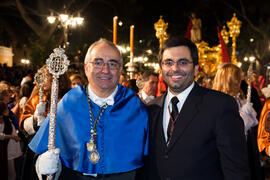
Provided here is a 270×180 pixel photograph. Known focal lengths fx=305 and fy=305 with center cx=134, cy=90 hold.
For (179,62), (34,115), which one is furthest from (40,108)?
(179,62)

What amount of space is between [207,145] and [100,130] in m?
0.97

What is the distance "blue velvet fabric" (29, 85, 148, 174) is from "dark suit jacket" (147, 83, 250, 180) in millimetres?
326

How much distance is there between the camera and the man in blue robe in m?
2.75

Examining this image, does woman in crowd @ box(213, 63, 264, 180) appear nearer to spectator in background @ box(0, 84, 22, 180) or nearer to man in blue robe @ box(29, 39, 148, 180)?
man in blue robe @ box(29, 39, 148, 180)

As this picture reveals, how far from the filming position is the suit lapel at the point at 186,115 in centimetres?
247

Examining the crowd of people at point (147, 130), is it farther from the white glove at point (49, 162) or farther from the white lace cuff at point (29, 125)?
the white lace cuff at point (29, 125)

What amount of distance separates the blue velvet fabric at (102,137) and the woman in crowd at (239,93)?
217 cm

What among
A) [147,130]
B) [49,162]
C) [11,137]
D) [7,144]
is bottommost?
[7,144]

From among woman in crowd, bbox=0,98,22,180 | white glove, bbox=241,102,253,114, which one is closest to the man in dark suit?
white glove, bbox=241,102,253,114

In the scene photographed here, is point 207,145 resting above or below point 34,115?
below

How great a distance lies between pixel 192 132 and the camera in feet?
8.10

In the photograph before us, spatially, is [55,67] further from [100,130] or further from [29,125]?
[29,125]

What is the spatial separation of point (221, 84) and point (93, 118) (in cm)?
253

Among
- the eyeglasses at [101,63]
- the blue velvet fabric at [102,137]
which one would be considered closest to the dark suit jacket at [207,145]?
the blue velvet fabric at [102,137]
